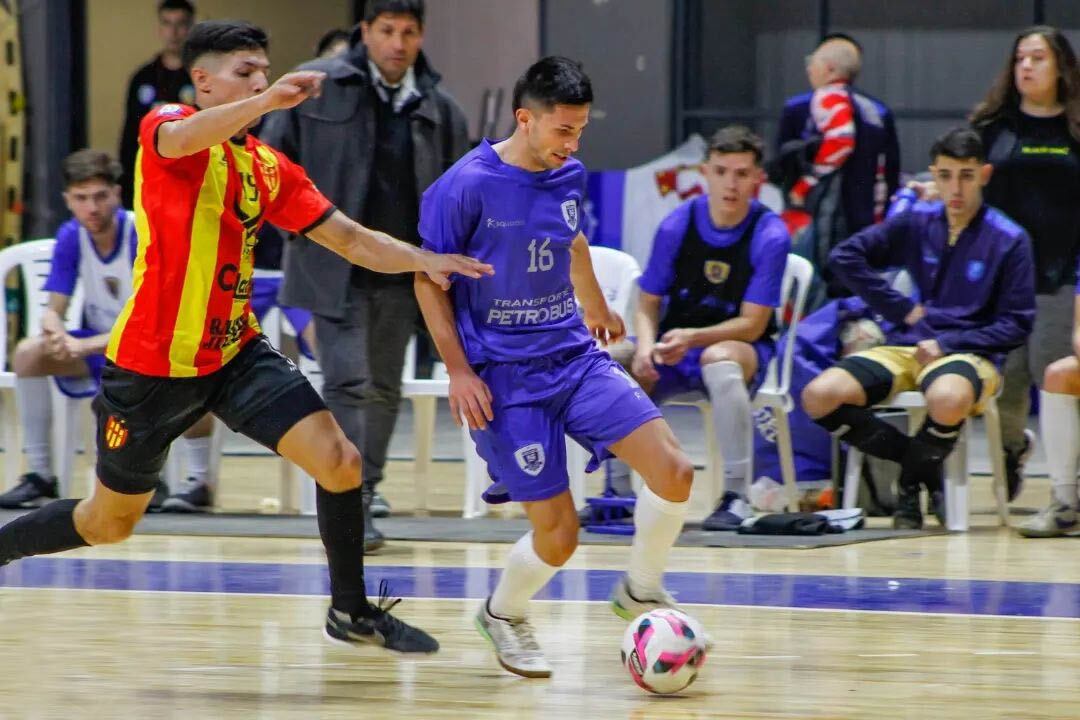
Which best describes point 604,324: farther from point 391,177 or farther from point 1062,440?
point 1062,440

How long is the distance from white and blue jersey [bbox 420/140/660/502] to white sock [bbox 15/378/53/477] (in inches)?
138

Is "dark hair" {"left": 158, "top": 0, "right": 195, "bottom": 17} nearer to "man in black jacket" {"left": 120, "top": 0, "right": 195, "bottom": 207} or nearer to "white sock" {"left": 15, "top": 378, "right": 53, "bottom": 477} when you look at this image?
"man in black jacket" {"left": 120, "top": 0, "right": 195, "bottom": 207}

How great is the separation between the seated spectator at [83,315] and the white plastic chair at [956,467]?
2.66 meters

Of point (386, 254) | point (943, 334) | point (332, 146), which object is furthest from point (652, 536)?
point (943, 334)

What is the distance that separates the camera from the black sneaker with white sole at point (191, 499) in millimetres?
7211

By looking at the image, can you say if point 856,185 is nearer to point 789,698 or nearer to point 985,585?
point 985,585

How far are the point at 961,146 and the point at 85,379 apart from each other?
3704mm

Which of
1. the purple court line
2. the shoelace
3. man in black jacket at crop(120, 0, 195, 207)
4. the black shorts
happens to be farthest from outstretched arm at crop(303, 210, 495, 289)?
man in black jacket at crop(120, 0, 195, 207)

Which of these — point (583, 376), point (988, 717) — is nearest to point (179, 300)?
point (583, 376)

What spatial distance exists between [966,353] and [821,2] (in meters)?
5.52

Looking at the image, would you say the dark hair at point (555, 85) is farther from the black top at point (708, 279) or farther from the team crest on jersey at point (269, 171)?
the black top at point (708, 279)

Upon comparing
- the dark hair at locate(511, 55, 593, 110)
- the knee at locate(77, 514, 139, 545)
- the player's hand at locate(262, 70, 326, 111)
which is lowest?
the knee at locate(77, 514, 139, 545)

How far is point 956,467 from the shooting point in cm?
679

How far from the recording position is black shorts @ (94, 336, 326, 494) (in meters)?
4.30
